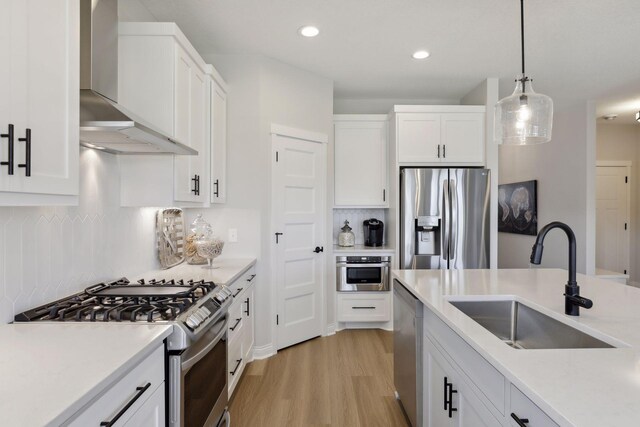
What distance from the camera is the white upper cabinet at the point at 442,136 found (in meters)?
4.01

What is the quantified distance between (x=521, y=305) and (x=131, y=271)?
2264mm

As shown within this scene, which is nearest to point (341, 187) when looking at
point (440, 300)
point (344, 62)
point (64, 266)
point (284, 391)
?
point (344, 62)

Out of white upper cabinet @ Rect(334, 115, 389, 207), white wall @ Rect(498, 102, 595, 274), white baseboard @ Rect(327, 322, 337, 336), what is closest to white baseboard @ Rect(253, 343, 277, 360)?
white baseboard @ Rect(327, 322, 337, 336)

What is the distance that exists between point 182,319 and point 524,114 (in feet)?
6.85

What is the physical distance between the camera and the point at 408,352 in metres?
2.15

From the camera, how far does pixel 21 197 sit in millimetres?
1049

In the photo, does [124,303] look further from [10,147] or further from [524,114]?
[524,114]

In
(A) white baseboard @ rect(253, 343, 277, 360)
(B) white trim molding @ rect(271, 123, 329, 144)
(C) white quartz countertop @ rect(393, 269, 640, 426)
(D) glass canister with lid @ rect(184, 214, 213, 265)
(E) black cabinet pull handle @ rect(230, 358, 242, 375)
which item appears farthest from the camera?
(B) white trim molding @ rect(271, 123, 329, 144)

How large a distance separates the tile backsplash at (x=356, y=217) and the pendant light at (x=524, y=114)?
2.47 m

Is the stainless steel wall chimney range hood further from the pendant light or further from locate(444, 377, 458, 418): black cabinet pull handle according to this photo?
the pendant light

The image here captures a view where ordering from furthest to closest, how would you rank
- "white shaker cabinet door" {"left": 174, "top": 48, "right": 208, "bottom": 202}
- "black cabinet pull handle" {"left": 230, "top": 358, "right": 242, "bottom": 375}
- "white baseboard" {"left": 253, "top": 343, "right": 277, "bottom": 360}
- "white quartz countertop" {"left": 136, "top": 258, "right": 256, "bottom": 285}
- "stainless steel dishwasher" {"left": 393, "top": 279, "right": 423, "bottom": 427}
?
"white baseboard" {"left": 253, "top": 343, "right": 277, "bottom": 360}, "black cabinet pull handle" {"left": 230, "top": 358, "right": 242, "bottom": 375}, "white quartz countertop" {"left": 136, "top": 258, "right": 256, "bottom": 285}, "white shaker cabinet door" {"left": 174, "top": 48, "right": 208, "bottom": 202}, "stainless steel dishwasher" {"left": 393, "top": 279, "right": 423, "bottom": 427}

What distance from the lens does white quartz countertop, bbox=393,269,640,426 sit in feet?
2.53

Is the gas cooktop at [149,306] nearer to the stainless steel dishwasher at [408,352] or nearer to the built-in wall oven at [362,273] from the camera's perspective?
the stainless steel dishwasher at [408,352]

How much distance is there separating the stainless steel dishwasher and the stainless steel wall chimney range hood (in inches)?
61.0
